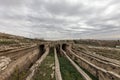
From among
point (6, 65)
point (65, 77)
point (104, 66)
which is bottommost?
point (65, 77)

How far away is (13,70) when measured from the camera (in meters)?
5.72

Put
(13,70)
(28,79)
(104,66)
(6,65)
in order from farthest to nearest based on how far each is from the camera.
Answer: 1. (104,66)
2. (13,70)
3. (6,65)
4. (28,79)

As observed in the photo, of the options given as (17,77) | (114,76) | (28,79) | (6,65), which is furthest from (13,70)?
(114,76)

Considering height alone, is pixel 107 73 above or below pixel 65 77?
above

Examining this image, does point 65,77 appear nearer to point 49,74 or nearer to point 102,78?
point 49,74

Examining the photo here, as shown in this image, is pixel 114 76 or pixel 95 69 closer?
pixel 114 76

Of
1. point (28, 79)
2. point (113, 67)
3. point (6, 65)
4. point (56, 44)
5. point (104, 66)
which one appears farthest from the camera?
point (56, 44)

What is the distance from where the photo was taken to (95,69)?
20.0ft

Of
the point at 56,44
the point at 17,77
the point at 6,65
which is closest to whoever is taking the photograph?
the point at 17,77

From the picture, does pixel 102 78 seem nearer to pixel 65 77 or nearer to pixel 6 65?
pixel 65 77

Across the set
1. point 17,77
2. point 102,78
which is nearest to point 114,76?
point 102,78

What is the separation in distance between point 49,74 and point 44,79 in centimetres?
68

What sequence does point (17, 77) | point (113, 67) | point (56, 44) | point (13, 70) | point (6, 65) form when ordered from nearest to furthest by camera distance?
point (17, 77), point (6, 65), point (13, 70), point (113, 67), point (56, 44)

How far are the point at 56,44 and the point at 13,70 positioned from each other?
A: 719 inches
